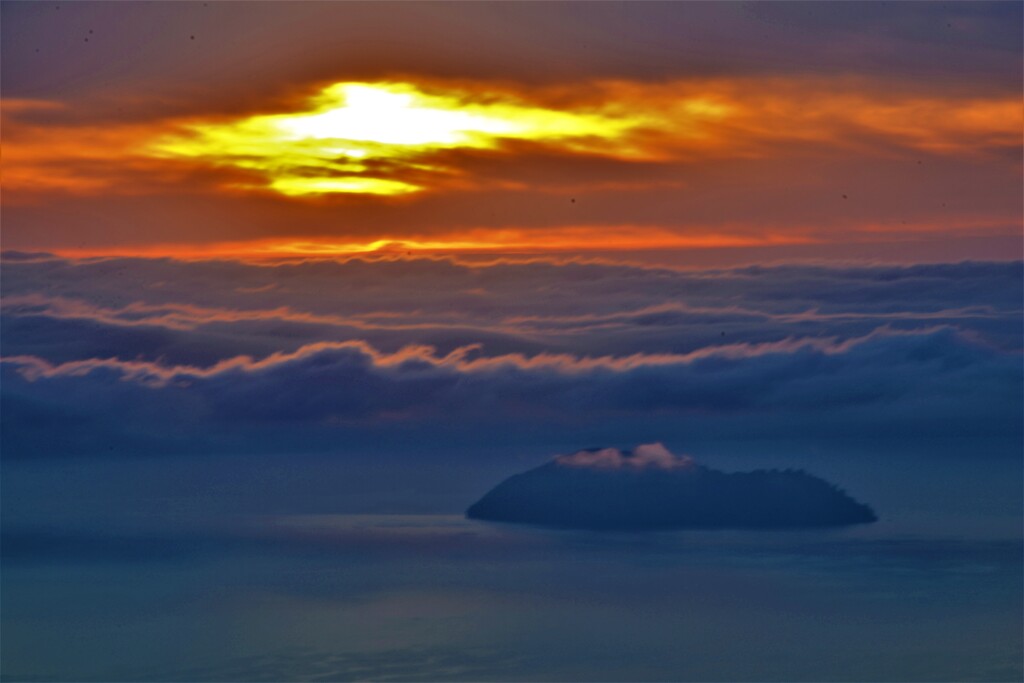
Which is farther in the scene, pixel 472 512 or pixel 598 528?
pixel 472 512

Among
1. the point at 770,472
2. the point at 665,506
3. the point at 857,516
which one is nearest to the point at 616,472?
the point at 665,506

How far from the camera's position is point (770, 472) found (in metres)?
47.0

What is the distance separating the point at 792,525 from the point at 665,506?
4.22m

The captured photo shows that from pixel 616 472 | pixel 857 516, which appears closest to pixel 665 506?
pixel 616 472

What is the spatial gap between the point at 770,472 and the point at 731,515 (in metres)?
2.19

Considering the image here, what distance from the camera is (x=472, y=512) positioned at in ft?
161

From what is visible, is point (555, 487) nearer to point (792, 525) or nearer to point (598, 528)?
point (598, 528)

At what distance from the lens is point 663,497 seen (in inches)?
1800

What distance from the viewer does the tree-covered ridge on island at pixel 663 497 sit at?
45312 mm

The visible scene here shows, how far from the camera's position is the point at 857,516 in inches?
1825

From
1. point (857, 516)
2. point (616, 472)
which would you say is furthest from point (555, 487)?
point (857, 516)

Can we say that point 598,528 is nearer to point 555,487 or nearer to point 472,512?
point 555,487

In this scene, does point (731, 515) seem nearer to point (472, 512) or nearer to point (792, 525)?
point (792, 525)

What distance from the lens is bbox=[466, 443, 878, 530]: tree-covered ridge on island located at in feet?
149
